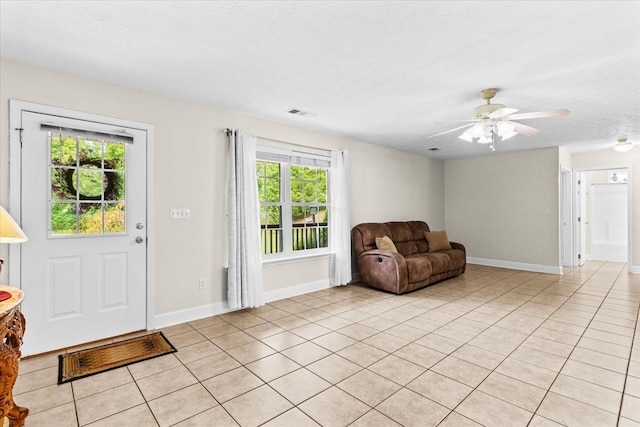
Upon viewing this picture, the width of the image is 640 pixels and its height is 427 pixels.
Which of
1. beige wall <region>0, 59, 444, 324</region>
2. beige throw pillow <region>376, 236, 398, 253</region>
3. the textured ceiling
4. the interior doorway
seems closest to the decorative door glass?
beige wall <region>0, 59, 444, 324</region>

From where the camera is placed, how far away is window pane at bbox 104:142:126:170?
308 centimetres

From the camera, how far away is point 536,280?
5.46 meters

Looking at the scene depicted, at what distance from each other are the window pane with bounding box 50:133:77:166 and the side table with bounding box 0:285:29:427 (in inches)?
53.0

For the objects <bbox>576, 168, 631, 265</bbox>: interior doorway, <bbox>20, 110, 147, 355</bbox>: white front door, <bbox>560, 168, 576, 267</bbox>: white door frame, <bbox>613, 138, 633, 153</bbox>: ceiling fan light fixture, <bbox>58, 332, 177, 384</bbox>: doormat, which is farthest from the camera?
<bbox>576, 168, 631, 265</bbox>: interior doorway

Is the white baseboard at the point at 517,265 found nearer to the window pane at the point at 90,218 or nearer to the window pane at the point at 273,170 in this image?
the window pane at the point at 273,170

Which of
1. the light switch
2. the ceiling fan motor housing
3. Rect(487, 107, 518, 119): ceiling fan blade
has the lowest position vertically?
the light switch

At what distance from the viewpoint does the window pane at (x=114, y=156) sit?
3.08m

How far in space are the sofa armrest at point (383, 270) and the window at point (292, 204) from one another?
0.68 meters

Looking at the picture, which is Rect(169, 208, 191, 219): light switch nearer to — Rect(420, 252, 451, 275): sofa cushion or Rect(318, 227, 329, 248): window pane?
Rect(318, 227, 329, 248): window pane

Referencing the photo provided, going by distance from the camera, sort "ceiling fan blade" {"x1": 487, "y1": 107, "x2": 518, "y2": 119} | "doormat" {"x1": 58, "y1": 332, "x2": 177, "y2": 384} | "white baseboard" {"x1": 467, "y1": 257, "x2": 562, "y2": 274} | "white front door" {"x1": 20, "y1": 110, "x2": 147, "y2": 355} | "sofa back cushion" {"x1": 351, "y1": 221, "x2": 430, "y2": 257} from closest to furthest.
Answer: "doormat" {"x1": 58, "y1": 332, "x2": 177, "y2": 384}, "white front door" {"x1": 20, "y1": 110, "x2": 147, "y2": 355}, "ceiling fan blade" {"x1": 487, "y1": 107, "x2": 518, "y2": 119}, "sofa back cushion" {"x1": 351, "y1": 221, "x2": 430, "y2": 257}, "white baseboard" {"x1": 467, "y1": 257, "x2": 562, "y2": 274}

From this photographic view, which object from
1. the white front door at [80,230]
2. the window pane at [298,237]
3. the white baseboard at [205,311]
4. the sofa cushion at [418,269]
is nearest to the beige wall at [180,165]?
the white baseboard at [205,311]

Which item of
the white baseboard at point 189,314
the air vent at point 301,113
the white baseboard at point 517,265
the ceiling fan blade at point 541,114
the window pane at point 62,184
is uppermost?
the air vent at point 301,113

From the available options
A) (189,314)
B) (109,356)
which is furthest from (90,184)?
(189,314)

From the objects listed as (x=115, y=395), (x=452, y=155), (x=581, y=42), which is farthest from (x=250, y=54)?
(x=452, y=155)
